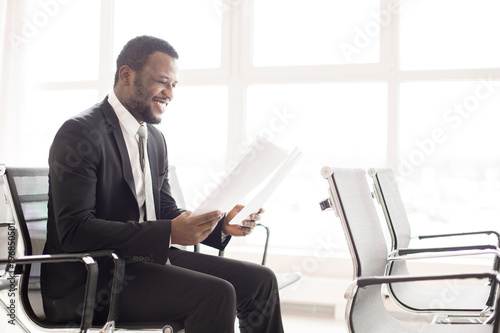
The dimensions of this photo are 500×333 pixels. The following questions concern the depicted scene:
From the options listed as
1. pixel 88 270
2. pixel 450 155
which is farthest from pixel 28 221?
pixel 450 155

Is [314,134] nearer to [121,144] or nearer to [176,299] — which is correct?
[121,144]

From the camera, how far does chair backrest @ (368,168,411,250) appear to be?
6.62ft

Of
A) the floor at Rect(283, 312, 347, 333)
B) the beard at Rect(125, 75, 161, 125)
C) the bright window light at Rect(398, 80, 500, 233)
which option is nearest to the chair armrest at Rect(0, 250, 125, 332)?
the beard at Rect(125, 75, 161, 125)

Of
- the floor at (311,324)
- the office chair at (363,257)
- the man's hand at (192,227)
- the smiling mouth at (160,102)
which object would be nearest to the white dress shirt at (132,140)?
the smiling mouth at (160,102)

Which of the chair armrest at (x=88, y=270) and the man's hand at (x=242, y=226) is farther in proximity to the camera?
the man's hand at (x=242, y=226)

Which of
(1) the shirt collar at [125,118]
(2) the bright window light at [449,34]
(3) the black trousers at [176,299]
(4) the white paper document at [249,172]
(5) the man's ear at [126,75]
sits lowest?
(3) the black trousers at [176,299]

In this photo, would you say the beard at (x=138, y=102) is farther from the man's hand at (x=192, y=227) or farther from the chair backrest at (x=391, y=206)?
the chair backrest at (x=391, y=206)

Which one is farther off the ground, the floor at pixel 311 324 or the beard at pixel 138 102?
the beard at pixel 138 102

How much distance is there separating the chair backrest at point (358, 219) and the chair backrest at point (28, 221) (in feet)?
3.07

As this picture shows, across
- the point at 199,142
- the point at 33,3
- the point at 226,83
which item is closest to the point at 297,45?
the point at 226,83

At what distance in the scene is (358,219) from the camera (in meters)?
1.53

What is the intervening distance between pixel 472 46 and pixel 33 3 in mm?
3263

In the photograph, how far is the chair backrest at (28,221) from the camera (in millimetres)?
1595

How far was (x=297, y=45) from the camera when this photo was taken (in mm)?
3613
